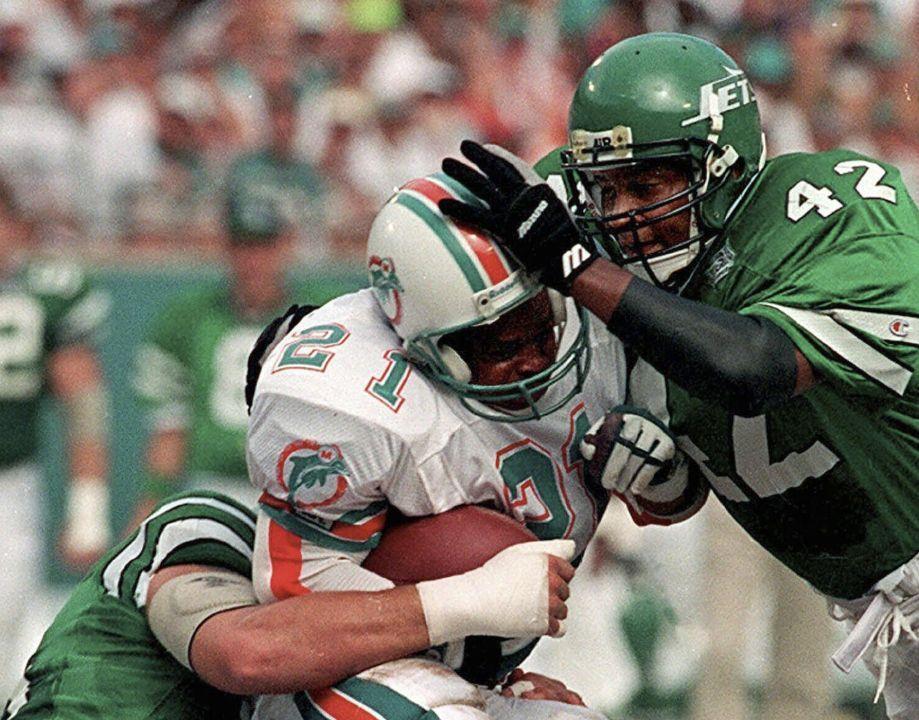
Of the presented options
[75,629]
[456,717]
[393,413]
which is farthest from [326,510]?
[75,629]

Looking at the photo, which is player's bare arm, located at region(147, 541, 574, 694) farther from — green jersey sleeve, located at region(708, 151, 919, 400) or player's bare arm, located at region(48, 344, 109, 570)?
player's bare arm, located at region(48, 344, 109, 570)

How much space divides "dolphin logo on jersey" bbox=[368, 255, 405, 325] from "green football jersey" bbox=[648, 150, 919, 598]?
556 millimetres

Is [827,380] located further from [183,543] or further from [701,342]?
[183,543]

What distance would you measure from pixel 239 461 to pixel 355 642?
10.2 feet

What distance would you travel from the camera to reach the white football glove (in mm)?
2922

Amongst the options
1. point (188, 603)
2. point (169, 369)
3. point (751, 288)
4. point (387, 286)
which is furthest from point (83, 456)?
point (751, 288)

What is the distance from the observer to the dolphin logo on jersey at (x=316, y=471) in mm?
2709

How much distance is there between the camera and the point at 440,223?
2803 millimetres

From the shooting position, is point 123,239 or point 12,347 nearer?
point 12,347

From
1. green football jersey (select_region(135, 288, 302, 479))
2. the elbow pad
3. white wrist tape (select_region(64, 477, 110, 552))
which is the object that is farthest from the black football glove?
white wrist tape (select_region(64, 477, 110, 552))

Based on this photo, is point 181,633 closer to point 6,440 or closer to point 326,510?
point 326,510

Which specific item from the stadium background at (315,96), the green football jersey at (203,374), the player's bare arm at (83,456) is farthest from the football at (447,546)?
the stadium background at (315,96)

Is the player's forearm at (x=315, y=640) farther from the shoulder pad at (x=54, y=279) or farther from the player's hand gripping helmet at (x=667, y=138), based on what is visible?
the shoulder pad at (x=54, y=279)

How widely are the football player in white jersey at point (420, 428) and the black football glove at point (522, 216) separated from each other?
0.11 feet
